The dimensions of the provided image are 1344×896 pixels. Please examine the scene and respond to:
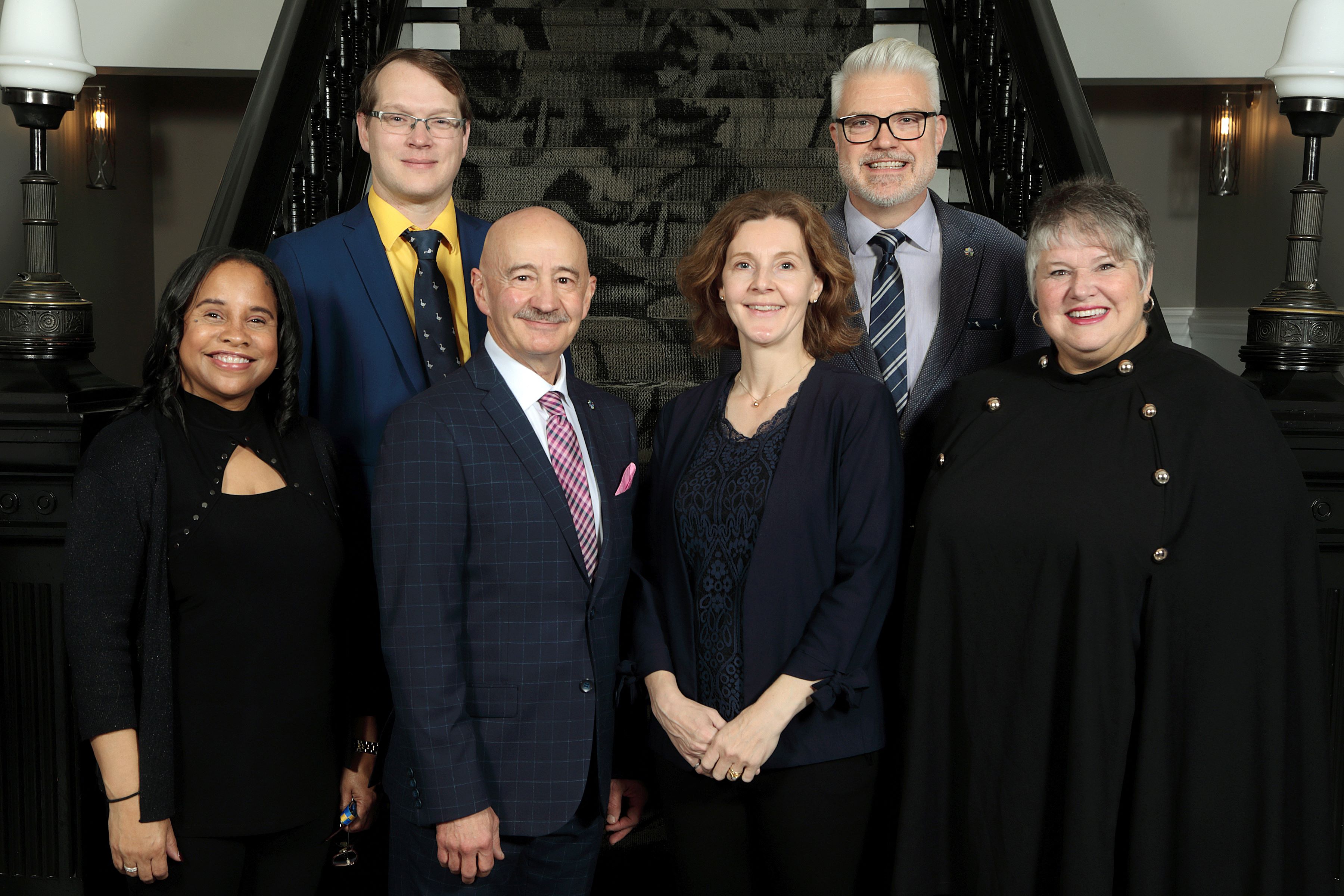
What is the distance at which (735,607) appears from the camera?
1.88m

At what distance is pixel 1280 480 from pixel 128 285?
672cm

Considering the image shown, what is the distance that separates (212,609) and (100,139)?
551 cm

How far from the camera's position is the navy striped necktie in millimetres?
2314

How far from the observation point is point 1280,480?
66.0 inches

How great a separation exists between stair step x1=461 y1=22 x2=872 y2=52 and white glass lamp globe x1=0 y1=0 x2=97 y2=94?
8.06ft

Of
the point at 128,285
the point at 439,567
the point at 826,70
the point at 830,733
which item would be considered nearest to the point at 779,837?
the point at 830,733

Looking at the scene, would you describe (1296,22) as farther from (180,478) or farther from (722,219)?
(180,478)

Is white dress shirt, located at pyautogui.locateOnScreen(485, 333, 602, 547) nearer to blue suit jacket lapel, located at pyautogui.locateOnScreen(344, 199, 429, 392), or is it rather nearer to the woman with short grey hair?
blue suit jacket lapel, located at pyautogui.locateOnScreen(344, 199, 429, 392)

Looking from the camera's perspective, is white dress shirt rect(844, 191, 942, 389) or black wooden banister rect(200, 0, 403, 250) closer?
white dress shirt rect(844, 191, 942, 389)

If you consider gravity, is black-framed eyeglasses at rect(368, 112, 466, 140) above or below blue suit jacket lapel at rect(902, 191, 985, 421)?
above

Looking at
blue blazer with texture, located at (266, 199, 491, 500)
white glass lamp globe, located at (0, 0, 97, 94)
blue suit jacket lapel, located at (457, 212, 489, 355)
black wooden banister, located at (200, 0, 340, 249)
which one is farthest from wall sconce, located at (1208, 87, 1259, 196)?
white glass lamp globe, located at (0, 0, 97, 94)

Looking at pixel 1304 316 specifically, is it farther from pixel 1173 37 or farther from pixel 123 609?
pixel 1173 37

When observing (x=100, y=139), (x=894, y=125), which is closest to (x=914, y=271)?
(x=894, y=125)

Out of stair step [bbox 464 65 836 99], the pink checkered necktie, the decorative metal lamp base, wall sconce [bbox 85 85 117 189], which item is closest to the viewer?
the pink checkered necktie
